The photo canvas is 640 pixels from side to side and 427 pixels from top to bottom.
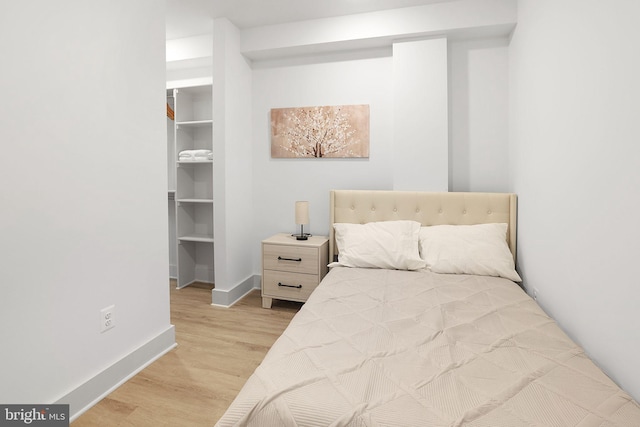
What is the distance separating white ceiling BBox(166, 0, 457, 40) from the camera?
2.79m

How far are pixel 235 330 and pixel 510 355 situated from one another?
6.39 ft

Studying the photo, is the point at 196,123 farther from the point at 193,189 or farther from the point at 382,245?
the point at 382,245

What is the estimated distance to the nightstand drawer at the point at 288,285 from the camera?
2.95m

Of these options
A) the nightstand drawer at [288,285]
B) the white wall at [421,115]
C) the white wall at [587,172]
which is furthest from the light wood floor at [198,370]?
the white wall at [587,172]

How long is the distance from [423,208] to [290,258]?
1231 mm

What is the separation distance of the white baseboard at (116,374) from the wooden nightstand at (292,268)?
3.08 ft

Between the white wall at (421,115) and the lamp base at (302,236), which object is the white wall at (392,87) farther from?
the lamp base at (302,236)

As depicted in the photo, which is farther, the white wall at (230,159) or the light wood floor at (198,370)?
the white wall at (230,159)

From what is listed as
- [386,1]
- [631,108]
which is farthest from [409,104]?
Answer: [631,108]

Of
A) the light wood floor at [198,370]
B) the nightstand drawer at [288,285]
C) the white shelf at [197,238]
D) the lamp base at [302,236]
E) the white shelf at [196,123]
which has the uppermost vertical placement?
the white shelf at [196,123]

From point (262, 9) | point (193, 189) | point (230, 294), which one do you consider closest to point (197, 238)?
point (193, 189)

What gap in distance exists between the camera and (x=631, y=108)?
1214mm

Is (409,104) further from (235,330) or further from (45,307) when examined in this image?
(45,307)

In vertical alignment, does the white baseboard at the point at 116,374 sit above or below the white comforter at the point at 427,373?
below
